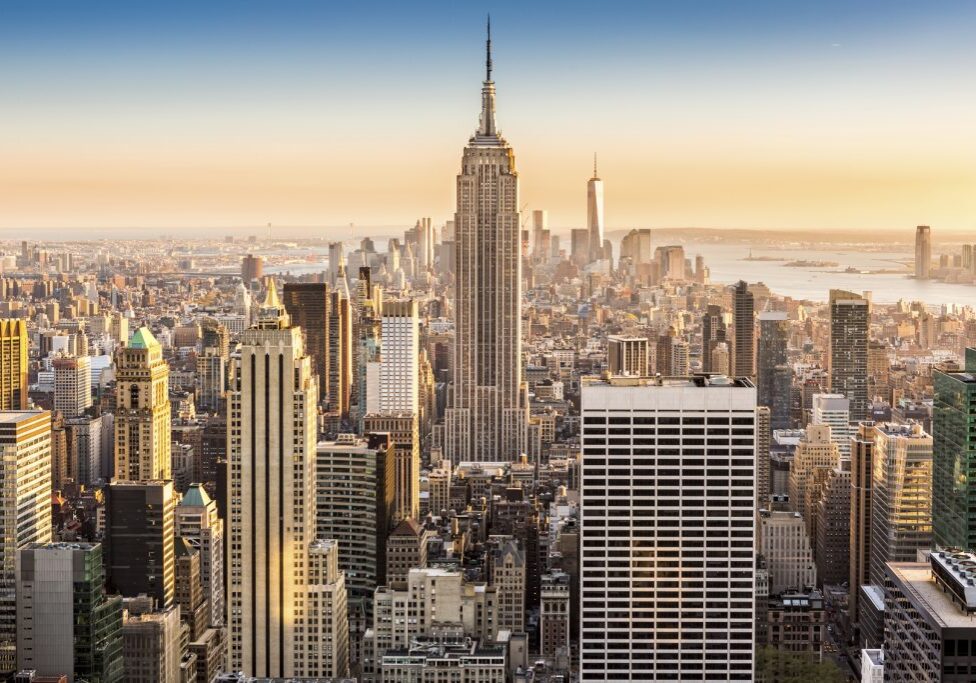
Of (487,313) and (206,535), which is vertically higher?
(487,313)

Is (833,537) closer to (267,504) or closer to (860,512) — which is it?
(860,512)

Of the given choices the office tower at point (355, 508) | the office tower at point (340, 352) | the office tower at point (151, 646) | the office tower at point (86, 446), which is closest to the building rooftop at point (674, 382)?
the office tower at point (355, 508)

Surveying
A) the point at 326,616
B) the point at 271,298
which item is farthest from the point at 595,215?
the point at 326,616

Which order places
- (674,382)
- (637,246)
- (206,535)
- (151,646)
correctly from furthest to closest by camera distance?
1. (206,535)
2. (637,246)
3. (151,646)
4. (674,382)

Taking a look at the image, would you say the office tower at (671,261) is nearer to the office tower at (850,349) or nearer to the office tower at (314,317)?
the office tower at (850,349)

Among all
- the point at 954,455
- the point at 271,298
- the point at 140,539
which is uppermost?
the point at 271,298

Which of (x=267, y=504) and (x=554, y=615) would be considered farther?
(x=554, y=615)

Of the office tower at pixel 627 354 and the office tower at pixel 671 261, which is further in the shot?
the office tower at pixel 627 354

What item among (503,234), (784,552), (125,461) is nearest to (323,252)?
(125,461)
